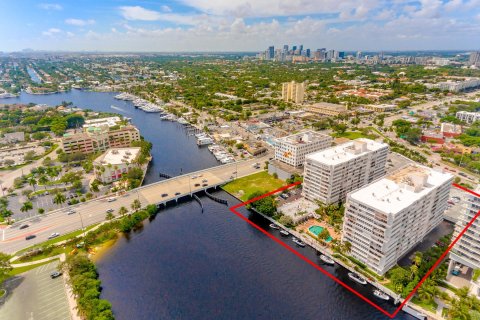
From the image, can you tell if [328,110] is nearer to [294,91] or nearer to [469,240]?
[294,91]

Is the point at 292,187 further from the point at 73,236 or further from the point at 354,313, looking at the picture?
the point at 73,236

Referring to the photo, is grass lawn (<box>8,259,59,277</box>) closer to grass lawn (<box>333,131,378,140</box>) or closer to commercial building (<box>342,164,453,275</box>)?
commercial building (<box>342,164,453,275</box>)

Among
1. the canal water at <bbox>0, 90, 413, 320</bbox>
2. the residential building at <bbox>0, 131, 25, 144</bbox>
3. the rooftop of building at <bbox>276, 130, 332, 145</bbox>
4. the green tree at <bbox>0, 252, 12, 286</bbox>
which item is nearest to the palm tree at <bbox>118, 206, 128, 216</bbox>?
the canal water at <bbox>0, 90, 413, 320</bbox>

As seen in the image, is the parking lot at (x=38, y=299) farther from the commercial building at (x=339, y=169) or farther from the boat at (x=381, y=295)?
the commercial building at (x=339, y=169)

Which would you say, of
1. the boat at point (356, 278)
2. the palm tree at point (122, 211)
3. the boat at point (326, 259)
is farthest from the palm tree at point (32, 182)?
the boat at point (356, 278)

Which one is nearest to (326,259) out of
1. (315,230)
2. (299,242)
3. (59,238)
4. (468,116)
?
(299,242)

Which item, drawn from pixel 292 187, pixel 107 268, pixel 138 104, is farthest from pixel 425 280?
pixel 138 104

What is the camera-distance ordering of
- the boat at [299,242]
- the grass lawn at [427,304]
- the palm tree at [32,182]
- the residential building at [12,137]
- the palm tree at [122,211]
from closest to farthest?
the grass lawn at [427,304] → the boat at [299,242] → the palm tree at [122,211] → the palm tree at [32,182] → the residential building at [12,137]
